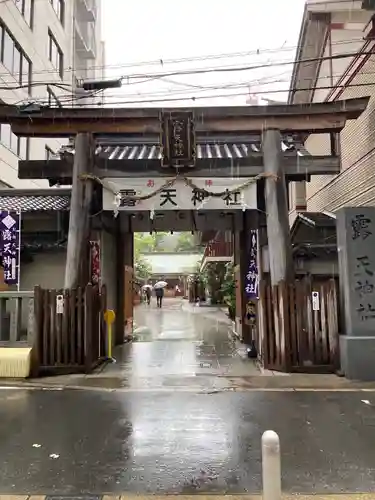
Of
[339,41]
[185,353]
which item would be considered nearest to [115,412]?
[185,353]

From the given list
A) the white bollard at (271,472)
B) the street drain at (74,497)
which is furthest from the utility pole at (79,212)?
the white bollard at (271,472)

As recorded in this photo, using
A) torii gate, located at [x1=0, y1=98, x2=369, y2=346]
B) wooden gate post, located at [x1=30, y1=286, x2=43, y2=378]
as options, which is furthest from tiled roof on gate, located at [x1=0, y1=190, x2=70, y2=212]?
wooden gate post, located at [x1=30, y1=286, x2=43, y2=378]

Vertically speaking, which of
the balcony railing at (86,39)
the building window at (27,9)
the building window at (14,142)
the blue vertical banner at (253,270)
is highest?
the balcony railing at (86,39)

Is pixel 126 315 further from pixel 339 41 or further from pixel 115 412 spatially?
pixel 339 41

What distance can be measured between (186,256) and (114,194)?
165ft

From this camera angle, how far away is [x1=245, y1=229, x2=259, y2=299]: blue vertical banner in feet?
45.3

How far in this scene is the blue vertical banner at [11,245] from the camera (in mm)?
12094

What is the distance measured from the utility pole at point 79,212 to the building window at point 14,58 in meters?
11.6

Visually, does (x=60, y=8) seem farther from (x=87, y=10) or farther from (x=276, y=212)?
(x=276, y=212)

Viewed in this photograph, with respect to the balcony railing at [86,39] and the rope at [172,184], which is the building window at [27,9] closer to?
the balcony railing at [86,39]

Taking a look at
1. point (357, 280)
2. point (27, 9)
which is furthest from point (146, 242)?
point (357, 280)

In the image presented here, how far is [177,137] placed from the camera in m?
10.7

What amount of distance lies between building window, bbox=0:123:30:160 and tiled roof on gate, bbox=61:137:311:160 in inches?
276

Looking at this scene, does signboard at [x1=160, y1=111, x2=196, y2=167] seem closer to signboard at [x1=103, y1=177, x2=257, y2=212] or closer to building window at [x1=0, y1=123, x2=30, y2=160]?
signboard at [x1=103, y1=177, x2=257, y2=212]
